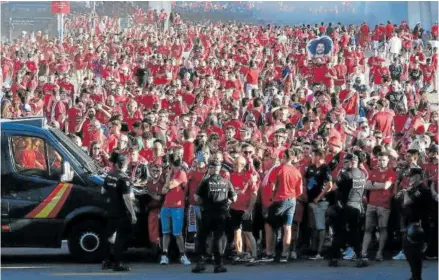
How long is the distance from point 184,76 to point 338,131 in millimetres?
11501

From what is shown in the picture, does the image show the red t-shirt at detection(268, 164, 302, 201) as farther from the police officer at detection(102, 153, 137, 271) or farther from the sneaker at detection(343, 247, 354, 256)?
the police officer at detection(102, 153, 137, 271)

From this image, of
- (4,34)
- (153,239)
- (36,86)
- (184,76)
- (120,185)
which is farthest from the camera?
(4,34)

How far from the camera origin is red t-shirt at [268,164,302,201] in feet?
49.6

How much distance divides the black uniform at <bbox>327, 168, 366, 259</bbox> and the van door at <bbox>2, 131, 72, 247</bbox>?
3441mm

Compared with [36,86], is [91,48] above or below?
above

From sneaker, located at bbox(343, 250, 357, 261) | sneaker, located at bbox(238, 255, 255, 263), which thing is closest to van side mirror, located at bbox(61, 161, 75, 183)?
sneaker, located at bbox(238, 255, 255, 263)

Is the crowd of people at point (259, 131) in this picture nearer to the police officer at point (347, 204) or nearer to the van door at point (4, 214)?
the police officer at point (347, 204)

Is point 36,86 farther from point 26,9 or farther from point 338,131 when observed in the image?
point 26,9

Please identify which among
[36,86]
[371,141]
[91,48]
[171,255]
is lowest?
[171,255]

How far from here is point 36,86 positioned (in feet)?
90.9

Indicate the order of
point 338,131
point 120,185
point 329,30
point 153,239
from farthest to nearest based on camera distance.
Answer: point 329,30, point 338,131, point 153,239, point 120,185

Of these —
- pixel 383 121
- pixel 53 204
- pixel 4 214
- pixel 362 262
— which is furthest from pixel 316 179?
pixel 383 121

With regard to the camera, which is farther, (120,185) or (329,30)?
(329,30)

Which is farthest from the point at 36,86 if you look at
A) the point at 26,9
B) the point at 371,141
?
the point at 26,9
